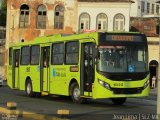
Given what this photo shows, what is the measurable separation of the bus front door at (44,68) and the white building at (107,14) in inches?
1436

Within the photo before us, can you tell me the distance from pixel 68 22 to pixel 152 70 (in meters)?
11.8

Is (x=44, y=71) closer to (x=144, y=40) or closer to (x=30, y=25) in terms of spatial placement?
(x=144, y=40)

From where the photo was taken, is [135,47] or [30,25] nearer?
[135,47]

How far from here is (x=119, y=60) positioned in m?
20.8

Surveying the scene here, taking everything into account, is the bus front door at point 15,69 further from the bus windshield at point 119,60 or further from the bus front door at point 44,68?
the bus windshield at point 119,60

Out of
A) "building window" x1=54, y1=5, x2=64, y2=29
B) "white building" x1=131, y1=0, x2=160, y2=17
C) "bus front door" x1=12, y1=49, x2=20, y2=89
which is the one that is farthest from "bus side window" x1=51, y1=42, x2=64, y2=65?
"white building" x1=131, y1=0, x2=160, y2=17

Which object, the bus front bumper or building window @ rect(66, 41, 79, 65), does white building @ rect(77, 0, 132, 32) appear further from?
the bus front bumper

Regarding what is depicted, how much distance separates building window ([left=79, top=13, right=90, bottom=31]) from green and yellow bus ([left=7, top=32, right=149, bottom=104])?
37.6 metres

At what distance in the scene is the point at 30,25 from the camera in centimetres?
6481

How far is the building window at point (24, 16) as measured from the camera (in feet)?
214

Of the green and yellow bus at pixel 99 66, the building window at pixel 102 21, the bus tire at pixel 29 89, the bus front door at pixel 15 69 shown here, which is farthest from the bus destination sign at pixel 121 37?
the building window at pixel 102 21

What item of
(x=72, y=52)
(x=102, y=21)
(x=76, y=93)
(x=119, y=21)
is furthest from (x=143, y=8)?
(x=76, y=93)

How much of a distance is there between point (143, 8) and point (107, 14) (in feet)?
117

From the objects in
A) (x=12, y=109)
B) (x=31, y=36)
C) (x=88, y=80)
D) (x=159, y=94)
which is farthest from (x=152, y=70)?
(x=159, y=94)
